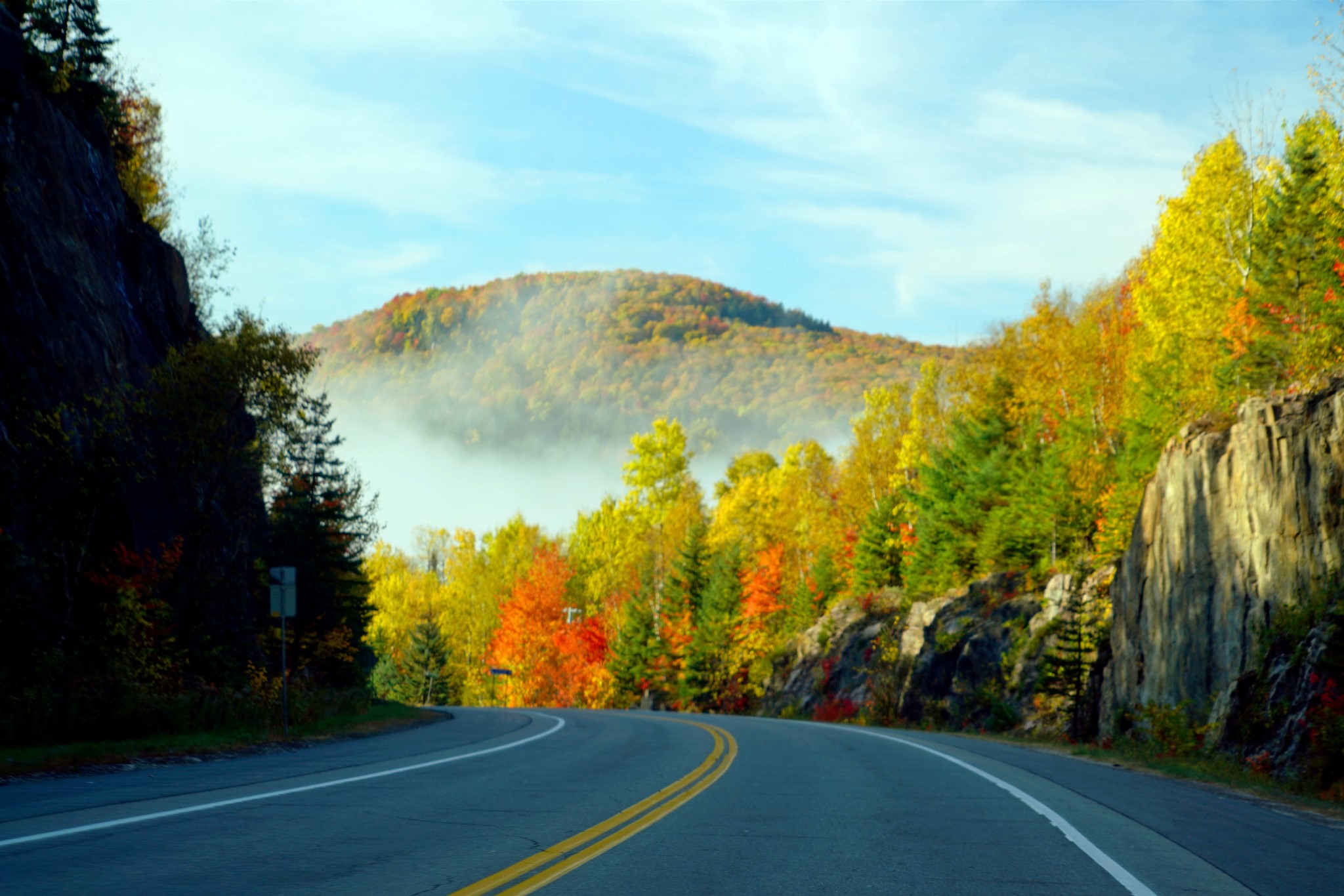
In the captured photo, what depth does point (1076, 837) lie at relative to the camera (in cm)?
895

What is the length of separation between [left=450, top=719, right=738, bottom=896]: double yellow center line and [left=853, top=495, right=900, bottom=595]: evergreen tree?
39221mm

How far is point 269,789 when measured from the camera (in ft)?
37.2

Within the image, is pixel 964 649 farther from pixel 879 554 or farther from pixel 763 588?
pixel 763 588

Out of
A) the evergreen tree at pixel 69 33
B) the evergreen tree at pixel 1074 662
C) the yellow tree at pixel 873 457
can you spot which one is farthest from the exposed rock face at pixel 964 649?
the evergreen tree at pixel 69 33

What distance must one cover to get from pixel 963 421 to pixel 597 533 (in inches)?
1817

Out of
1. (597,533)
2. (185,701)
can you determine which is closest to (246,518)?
(185,701)

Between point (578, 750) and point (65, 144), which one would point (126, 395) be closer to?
point (65, 144)

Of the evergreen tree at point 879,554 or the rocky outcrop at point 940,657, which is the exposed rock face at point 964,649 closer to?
the rocky outcrop at point 940,657

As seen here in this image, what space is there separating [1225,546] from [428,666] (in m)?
59.8

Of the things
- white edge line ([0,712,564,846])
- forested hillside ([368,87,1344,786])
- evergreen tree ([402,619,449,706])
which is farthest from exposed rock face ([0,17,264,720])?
evergreen tree ([402,619,449,706])

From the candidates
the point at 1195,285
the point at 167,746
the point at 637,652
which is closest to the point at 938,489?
the point at 1195,285

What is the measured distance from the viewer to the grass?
42.8 ft

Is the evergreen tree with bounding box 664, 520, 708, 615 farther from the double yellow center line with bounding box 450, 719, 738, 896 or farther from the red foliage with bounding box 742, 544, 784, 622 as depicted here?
the double yellow center line with bounding box 450, 719, 738, 896

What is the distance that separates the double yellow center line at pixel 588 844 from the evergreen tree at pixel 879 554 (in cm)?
3922
